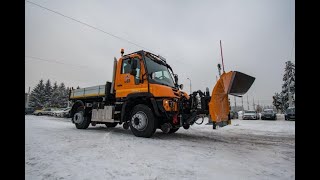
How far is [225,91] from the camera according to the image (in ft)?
21.1

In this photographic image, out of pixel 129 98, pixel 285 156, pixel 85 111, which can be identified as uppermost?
pixel 129 98

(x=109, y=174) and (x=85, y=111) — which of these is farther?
(x=85, y=111)

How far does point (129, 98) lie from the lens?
24.1 feet

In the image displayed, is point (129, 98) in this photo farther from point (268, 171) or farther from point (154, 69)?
point (268, 171)

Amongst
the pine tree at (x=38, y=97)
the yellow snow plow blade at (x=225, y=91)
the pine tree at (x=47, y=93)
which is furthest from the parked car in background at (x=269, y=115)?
the pine tree at (x=38, y=97)

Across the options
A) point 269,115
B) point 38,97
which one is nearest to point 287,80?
point 269,115

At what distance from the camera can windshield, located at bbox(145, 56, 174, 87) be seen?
7266mm

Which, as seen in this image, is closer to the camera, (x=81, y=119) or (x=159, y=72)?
(x=159, y=72)

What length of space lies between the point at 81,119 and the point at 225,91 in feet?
22.9

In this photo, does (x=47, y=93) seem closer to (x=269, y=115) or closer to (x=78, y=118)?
(x=78, y=118)

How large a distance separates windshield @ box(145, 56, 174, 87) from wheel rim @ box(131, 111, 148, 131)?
1.25 metres

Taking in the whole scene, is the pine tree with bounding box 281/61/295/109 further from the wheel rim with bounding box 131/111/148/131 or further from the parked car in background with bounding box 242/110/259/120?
the wheel rim with bounding box 131/111/148/131

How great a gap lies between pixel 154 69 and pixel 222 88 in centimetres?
258
